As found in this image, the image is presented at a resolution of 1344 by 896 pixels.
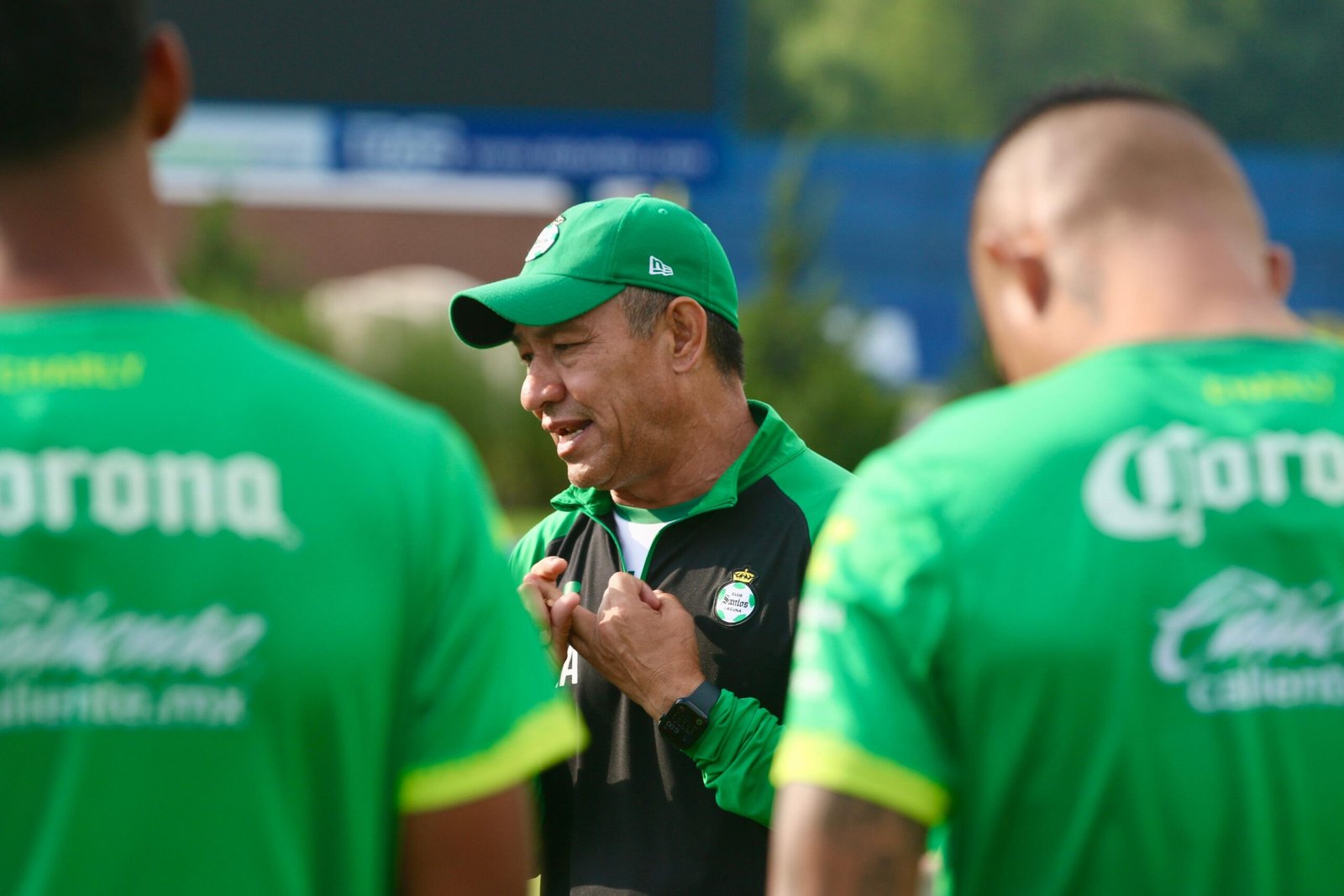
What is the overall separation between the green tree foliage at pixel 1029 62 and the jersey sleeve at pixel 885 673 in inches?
2169

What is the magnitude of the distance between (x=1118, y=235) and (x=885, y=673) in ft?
1.90

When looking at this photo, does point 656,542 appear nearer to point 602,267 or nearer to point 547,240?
point 602,267

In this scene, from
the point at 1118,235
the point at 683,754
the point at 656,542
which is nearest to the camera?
the point at 1118,235

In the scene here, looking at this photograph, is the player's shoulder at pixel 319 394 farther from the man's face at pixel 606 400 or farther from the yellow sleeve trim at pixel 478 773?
the man's face at pixel 606 400

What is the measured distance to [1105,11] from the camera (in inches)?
2205

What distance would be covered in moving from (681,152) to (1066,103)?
16.3 m

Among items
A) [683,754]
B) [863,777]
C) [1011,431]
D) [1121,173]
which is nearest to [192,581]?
[863,777]

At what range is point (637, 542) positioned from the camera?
3361 mm

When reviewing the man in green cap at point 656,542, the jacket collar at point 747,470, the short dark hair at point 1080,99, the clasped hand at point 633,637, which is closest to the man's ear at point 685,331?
the man in green cap at point 656,542

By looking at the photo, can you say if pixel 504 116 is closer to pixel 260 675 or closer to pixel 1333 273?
pixel 260 675

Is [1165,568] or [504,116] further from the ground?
[504,116]

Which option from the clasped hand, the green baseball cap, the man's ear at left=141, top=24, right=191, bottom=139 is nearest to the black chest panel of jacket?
the clasped hand

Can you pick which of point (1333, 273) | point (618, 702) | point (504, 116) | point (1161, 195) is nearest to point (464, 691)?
point (1161, 195)

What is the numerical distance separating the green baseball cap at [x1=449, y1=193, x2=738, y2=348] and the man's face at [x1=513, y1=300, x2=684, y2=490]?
2.6 inches
